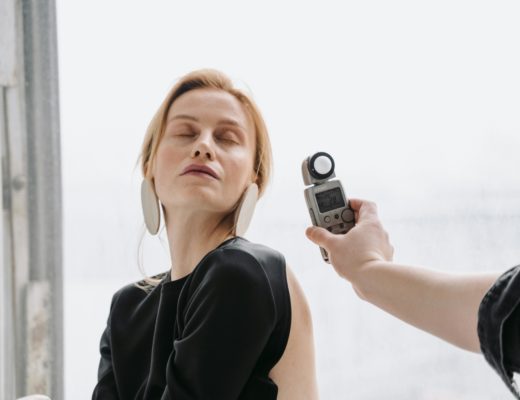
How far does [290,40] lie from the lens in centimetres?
110

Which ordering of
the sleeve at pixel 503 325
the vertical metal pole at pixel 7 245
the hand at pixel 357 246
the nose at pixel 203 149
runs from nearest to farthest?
the sleeve at pixel 503 325 → the hand at pixel 357 246 → the nose at pixel 203 149 → the vertical metal pole at pixel 7 245

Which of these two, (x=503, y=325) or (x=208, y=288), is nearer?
(x=503, y=325)

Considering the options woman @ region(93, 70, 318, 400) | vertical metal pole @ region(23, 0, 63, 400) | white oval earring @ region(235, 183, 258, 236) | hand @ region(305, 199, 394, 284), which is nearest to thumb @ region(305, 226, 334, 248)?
hand @ region(305, 199, 394, 284)

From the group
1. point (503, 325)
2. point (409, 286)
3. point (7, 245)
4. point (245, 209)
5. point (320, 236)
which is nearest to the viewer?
point (503, 325)

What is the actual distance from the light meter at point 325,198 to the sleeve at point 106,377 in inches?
17.4

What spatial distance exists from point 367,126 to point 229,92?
10.8 inches

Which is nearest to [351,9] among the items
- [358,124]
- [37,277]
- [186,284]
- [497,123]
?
[358,124]

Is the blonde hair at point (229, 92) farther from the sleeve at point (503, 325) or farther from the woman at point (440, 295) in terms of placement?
the sleeve at point (503, 325)

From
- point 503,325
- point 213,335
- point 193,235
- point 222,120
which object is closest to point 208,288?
point 213,335

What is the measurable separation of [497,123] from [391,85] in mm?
201

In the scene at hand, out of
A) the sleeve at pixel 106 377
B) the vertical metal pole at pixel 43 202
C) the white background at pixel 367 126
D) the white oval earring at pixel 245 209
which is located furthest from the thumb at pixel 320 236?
the vertical metal pole at pixel 43 202

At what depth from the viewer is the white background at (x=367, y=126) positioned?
0.97 m

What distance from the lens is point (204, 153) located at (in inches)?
34.9

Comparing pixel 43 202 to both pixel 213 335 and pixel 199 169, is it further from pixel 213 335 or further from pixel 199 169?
pixel 213 335
